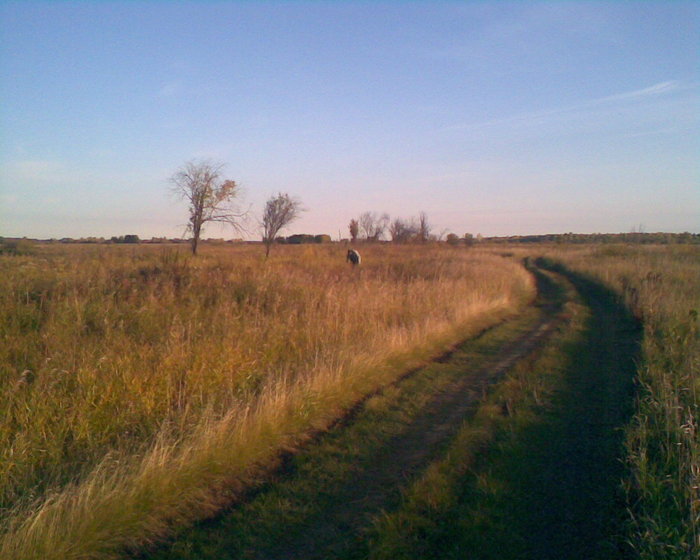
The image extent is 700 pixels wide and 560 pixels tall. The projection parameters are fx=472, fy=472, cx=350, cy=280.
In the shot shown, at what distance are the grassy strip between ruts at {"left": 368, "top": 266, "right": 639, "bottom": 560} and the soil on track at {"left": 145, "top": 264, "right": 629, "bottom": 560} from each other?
0.12ft

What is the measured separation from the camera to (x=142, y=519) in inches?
145

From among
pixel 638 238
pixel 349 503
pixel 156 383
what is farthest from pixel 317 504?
pixel 638 238

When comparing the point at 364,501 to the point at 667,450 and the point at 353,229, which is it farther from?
the point at 353,229

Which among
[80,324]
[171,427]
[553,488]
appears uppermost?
[80,324]

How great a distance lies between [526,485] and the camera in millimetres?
Answer: 4289

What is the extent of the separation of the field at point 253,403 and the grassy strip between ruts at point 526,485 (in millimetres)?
33

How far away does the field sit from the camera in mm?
3602

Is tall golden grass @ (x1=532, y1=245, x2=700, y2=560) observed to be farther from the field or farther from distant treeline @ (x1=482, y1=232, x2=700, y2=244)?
distant treeline @ (x1=482, y1=232, x2=700, y2=244)

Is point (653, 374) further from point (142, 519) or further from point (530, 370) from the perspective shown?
point (142, 519)

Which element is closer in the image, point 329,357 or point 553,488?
point 553,488

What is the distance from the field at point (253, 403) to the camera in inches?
142

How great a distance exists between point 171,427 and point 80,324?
2.78 meters

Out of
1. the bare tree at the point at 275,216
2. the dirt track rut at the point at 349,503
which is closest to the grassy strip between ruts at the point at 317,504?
the dirt track rut at the point at 349,503

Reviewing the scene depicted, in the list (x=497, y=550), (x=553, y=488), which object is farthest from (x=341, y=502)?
(x=553, y=488)
